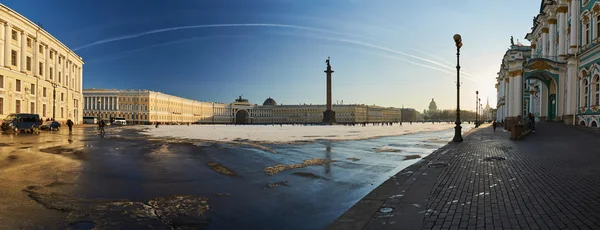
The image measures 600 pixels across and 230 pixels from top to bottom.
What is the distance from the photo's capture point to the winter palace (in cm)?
2623

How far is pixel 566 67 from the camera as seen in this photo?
3136 centimetres

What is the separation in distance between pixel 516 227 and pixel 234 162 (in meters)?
8.80

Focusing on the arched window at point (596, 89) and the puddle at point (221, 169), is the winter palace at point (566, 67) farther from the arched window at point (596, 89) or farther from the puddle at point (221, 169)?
the puddle at point (221, 169)

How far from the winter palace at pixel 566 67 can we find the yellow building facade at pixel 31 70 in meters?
58.5

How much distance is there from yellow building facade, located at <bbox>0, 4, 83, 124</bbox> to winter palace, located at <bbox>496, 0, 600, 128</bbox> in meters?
58.5

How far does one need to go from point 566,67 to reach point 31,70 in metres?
68.8

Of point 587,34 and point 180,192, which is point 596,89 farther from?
point 180,192

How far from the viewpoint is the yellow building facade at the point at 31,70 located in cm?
4472

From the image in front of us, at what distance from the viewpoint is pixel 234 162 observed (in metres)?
11.7

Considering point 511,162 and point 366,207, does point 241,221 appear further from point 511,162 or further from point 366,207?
point 511,162

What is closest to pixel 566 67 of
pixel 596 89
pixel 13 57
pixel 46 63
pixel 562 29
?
pixel 562 29

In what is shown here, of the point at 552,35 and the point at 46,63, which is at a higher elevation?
the point at 552,35

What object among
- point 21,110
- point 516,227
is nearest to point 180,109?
point 21,110

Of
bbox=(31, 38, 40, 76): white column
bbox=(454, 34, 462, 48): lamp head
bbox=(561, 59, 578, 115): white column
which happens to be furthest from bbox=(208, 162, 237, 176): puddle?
bbox=(31, 38, 40, 76): white column
